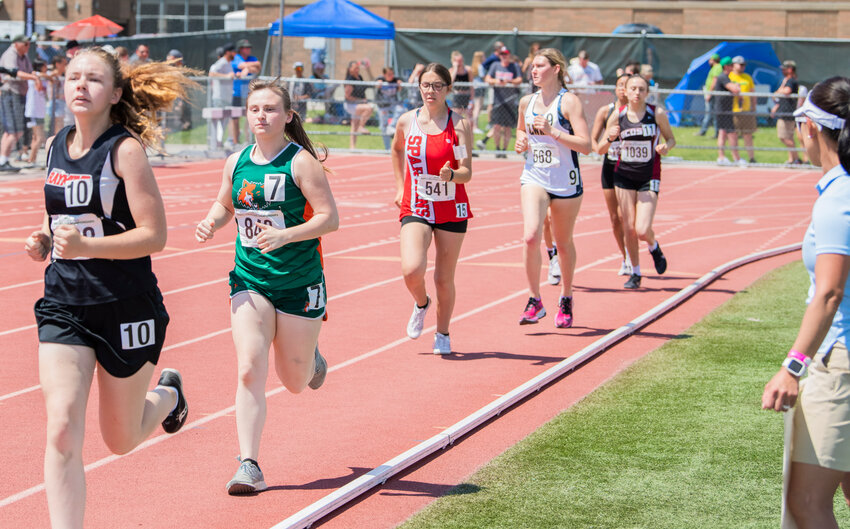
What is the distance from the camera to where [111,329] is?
466 cm

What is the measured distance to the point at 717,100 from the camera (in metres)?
26.2

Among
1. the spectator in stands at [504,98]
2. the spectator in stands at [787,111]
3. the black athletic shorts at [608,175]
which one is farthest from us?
the spectator in stands at [504,98]

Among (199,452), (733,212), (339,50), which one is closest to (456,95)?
(733,212)

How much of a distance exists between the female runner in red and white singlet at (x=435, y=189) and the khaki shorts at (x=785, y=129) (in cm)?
1881

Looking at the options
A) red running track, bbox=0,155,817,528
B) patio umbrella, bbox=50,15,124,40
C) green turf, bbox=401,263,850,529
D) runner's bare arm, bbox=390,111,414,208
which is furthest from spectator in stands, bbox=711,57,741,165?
runner's bare arm, bbox=390,111,414,208

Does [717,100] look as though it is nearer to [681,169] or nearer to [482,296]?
A: [681,169]

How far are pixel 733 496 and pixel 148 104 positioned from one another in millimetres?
3375

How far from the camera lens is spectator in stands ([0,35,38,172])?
20.5 meters

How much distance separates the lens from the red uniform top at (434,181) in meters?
8.65

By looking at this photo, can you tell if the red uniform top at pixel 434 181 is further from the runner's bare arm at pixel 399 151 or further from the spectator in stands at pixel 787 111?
the spectator in stands at pixel 787 111

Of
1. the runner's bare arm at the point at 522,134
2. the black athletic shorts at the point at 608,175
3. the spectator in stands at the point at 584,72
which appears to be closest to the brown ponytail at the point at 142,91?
the runner's bare arm at the point at 522,134

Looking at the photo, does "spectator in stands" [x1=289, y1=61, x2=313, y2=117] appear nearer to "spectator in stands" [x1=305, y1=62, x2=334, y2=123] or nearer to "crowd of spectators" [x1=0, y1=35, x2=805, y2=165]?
"crowd of spectators" [x1=0, y1=35, x2=805, y2=165]

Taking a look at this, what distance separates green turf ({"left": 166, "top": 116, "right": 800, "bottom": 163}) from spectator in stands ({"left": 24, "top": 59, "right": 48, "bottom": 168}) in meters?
5.04

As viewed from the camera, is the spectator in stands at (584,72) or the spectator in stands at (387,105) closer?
the spectator in stands at (387,105)
